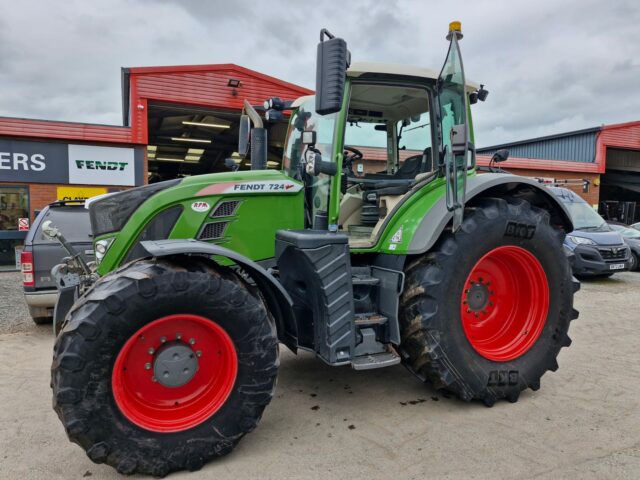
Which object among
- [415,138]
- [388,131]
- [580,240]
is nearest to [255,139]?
[388,131]

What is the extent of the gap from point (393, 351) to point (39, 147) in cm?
1131

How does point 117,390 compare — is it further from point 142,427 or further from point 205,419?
point 205,419

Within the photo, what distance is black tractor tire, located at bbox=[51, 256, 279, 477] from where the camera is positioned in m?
2.35

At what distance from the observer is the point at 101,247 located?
334cm

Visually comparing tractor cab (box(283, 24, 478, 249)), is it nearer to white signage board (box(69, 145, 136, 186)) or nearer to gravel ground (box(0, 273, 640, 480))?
gravel ground (box(0, 273, 640, 480))

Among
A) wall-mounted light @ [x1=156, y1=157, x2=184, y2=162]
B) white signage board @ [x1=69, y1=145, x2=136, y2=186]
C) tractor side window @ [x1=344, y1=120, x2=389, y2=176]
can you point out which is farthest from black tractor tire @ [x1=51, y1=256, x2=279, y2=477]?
wall-mounted light @ [x1=156, y1=157, x2=184, y2=162]

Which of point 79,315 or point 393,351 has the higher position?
point 79,315

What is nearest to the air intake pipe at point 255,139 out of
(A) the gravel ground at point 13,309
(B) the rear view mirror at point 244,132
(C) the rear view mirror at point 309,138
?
(B) the rear view mirror at point 244,132

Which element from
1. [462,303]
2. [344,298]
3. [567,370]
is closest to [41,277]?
[344,298]

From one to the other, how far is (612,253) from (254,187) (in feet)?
30.0

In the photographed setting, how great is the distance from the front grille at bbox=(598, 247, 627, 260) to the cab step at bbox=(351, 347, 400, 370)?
27.2ft

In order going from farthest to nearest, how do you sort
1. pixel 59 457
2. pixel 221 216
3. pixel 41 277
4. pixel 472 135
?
pixel 41 277 → pixel 472 135 → pixel 221 216 → pixel 59 457

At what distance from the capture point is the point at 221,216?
326 cm

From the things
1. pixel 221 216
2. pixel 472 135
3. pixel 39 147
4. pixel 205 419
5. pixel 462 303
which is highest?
pixel 39 147
